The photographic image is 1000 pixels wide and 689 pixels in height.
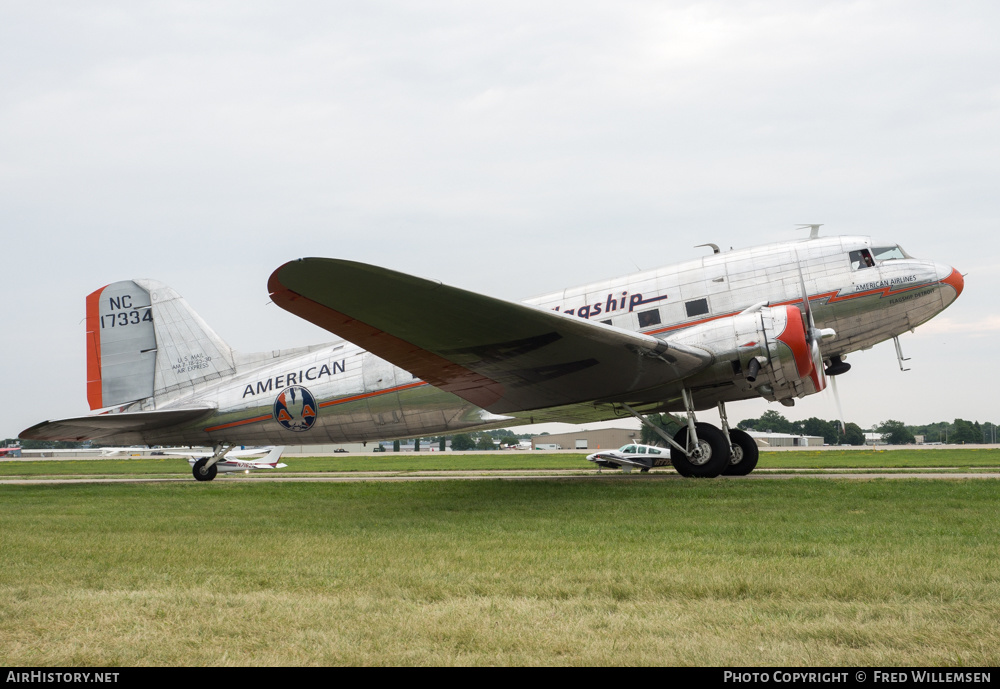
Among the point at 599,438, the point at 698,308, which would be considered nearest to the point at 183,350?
the point at 698,308

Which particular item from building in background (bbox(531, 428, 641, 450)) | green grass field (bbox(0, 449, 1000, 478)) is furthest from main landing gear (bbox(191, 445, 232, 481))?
building in background (bbox(531, 428, 641, 450))

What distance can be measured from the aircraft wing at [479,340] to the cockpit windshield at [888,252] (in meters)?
4.45

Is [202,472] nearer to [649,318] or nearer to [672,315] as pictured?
[649,318]

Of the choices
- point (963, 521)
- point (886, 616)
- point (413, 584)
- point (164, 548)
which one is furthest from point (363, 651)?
point (963, 521)

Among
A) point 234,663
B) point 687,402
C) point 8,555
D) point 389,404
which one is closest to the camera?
point 234,663

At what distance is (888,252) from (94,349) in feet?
66.2

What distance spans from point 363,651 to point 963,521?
7.72 m

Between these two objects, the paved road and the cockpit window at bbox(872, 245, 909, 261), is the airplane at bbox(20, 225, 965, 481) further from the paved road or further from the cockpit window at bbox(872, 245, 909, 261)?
the paved road

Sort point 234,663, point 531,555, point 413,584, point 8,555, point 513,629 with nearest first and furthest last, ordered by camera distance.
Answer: point 234,663 → point 513,629 → point 413,584 → point 531,555 → point 8,555

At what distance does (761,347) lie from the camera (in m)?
14.5

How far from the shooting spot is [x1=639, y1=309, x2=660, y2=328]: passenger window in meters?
16.1

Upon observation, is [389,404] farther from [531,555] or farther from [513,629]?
[513,629]

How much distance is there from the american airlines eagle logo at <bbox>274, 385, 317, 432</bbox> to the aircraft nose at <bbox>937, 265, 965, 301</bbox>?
14.0m

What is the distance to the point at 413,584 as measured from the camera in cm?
598
